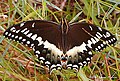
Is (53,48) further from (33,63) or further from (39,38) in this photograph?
(33,63)

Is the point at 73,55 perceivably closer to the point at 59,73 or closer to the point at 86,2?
the point at 59,73

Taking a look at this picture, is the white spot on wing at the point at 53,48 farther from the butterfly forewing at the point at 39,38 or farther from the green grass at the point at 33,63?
the green grass at the point at 33,63

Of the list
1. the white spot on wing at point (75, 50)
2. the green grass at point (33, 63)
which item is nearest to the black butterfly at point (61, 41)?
the white spot on wing at point (75, 50)

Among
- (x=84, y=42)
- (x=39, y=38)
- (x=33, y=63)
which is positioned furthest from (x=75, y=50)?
(x=33, y=63)

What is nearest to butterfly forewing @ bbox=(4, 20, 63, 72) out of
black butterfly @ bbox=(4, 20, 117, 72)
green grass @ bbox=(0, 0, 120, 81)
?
black butterfly @ bbox=(4, 20, 117, 72)

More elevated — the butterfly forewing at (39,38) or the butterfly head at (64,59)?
the butterfly forewing at (39,38)

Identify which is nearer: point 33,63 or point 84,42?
point 84,42

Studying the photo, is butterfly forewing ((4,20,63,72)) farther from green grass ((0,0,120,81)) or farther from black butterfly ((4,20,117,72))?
green grass ((0,0,120,81))

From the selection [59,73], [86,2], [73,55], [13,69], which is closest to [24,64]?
[13,69]

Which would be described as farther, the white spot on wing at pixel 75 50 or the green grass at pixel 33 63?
the green grass at pixel 33 63
